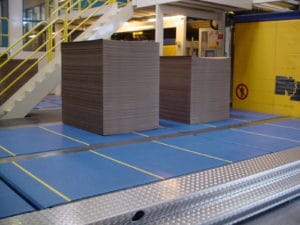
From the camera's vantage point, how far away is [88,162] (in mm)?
4199

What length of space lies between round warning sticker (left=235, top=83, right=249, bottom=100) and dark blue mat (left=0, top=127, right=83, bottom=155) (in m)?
5.05

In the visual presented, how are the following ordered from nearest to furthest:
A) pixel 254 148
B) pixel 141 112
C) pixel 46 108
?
1. pixel 254 148
2. pixel 141 112
3. pixel 46 108

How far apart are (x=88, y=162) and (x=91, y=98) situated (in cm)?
194

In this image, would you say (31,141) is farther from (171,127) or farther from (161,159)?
(171,127)

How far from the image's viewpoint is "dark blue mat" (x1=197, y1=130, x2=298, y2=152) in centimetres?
511

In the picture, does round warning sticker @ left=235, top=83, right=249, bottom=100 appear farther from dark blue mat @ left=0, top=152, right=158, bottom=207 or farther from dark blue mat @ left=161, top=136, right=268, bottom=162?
dark blue mat @ left=0, top=152, right=158, bottom=207

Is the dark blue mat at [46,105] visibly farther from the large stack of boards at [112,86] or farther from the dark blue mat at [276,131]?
the dark blue mat at [276,131]

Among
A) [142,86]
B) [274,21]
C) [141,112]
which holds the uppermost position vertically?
[274,21]

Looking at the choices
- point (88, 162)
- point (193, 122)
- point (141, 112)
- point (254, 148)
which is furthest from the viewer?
point (193, 122)

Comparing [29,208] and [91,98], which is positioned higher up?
[91,98]

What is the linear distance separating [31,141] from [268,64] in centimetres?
565

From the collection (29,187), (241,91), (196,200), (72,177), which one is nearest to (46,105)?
(241,91)

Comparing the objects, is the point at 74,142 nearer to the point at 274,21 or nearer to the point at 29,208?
the point at 29,208

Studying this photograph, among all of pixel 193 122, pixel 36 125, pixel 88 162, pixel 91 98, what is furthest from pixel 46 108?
pixel 88 162
